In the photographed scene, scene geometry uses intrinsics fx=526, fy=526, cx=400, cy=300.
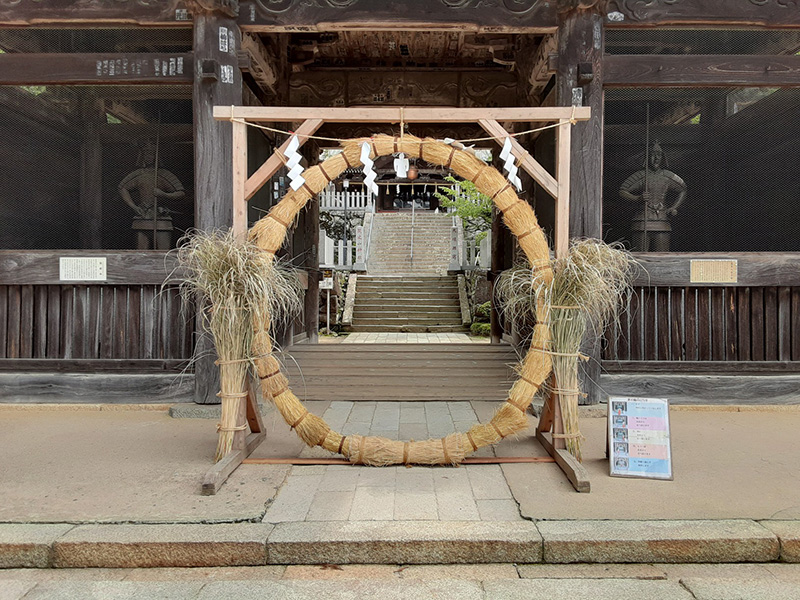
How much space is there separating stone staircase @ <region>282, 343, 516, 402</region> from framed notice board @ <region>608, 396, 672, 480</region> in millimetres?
2150

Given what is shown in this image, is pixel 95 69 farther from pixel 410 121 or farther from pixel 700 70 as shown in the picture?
pixel 700 70

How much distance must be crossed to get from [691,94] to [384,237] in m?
15.4

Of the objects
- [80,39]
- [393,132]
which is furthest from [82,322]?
[393,132]

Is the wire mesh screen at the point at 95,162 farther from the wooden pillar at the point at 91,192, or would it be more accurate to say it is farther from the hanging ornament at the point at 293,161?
the hanging ornament at the point at 293,161

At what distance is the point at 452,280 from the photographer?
1388 cm

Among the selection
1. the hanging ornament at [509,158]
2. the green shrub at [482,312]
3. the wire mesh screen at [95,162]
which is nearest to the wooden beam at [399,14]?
the wire mesh screen at [95,162]

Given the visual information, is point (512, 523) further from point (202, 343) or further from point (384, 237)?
point (384, 237)

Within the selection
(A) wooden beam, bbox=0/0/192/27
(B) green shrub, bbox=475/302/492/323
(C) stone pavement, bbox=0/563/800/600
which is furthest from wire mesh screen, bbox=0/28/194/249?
(B) green shrub, bbox=475/302/492/323

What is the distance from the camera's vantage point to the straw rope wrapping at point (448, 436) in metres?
3.62

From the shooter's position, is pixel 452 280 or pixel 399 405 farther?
pixel 452 280

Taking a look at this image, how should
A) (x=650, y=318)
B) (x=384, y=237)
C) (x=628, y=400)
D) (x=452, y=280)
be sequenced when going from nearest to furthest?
(x=628, y=400), (x=650, y=318), (x=452, y=280), (x=384, y=237)

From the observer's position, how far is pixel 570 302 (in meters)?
3.57

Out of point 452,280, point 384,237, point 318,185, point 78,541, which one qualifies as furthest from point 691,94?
point 384,237

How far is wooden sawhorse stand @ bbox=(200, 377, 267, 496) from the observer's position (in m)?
3.16
